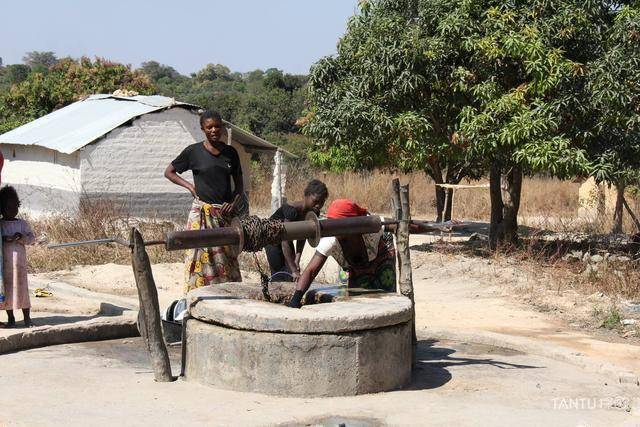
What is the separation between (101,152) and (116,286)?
7.84 meters

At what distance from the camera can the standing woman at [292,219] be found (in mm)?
7094

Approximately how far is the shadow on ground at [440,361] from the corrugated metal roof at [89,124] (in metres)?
11.6

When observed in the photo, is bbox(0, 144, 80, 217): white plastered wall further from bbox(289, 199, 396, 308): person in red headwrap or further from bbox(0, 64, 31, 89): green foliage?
bbox(0, 64, 31, 89): green foliage

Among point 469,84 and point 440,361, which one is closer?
point 440,361

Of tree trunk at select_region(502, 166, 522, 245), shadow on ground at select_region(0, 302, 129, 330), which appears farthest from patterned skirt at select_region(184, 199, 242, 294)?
tree trunk at select_region(502, 166, 522, 245)

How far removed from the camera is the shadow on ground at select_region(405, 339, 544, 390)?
6539 mm

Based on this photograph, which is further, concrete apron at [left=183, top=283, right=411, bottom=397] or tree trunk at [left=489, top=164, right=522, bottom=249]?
tree trunk at [left=489, top=164, right=522, bottom=249]

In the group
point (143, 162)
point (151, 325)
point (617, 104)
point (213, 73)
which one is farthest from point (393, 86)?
point (213, 73)

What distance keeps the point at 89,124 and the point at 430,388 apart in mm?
14595

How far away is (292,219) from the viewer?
750 cm

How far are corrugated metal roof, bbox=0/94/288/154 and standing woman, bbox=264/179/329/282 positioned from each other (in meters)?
10.5

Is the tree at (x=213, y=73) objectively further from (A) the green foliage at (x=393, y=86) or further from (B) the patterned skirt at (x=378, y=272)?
(B) the patterned skirt at (x=378, y=272)

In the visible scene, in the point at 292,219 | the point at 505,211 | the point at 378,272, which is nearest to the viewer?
the point at 378,272

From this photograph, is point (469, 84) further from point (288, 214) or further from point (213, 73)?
point (213, 73)
